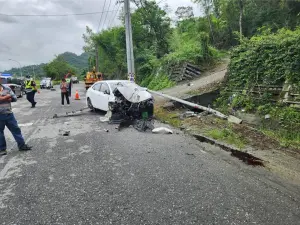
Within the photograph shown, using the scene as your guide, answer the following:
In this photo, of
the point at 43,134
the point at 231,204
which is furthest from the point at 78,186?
the point at 43,134

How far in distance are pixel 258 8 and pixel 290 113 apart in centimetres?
2404

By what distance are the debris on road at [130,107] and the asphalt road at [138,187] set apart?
9.38ft

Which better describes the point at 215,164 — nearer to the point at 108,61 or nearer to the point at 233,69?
the point at 233,69

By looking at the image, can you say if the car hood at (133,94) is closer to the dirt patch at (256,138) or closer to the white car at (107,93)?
the white car at (107,93)

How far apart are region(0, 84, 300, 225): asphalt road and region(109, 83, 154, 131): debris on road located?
286cm

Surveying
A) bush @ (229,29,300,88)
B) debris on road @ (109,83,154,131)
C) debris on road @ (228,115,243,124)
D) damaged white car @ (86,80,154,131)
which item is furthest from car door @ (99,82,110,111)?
bush @ (229,29,300,88)

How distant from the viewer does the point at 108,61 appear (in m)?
39.6

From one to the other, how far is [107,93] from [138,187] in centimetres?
723

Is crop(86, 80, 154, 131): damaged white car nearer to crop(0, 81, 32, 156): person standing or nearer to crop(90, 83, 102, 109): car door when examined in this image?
crop(90, 83, 102, 109): car door

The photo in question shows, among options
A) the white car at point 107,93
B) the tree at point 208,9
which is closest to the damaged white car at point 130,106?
the white car at point 107,93

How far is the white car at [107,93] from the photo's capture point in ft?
32.7

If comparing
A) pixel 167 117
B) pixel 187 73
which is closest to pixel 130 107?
pixel 167 117

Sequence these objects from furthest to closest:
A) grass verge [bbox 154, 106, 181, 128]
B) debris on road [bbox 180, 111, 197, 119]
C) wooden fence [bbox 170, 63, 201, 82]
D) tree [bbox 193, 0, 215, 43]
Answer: tree [bbox 193, 0, 215, 43]
wooden fence [bbox 170, 63, 201, 82]
debris on road [bbox 180, 111, 197, 119]
grass verge [bbox 154, 106, 181, 128]

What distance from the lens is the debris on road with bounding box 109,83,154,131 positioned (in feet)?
31.7
